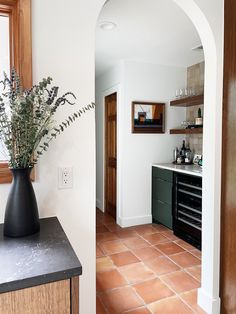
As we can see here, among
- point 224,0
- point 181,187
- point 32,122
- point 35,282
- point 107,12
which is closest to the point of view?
point 35,282

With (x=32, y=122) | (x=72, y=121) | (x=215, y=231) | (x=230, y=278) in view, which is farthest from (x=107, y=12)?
(x=230, y=278)

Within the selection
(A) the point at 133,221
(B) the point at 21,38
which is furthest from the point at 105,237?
(B) the point at 21,38

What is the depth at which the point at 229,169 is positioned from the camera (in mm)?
1707

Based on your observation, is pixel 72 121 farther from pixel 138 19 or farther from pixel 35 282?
pixel 138 19

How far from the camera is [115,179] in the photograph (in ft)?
13.5

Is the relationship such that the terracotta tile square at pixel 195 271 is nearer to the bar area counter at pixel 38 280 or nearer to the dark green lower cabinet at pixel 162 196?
the dark green lower cabinet at pixel 162 196

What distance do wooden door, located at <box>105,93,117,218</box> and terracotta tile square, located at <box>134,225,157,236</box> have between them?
0.60m

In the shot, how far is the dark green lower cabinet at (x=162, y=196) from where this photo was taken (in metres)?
3.47

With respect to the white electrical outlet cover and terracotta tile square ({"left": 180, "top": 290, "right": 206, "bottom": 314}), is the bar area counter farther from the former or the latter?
terracotta tile square ({"left": 180, "top": 290, "right": 206, "bottom": 314})

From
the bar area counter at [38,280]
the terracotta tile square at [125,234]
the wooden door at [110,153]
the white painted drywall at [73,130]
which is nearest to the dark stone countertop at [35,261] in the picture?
the bar area counter at [38,280]

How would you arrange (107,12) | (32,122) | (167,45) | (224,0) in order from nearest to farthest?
1. (32,122)
2. (224,0)
3. (107,12)
4. (167,45)

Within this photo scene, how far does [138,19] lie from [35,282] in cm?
235

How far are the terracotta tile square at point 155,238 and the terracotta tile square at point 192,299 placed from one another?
105cm

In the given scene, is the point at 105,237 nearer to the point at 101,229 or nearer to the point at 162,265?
the point at 101,229
